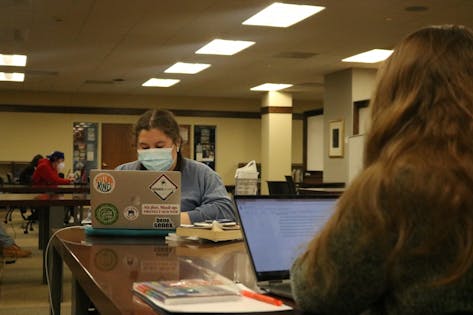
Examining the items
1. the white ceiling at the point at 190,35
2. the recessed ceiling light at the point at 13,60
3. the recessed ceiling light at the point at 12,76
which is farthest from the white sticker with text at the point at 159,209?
the recessed ceiling light at the point at 12,76

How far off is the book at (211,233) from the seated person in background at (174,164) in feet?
2.12

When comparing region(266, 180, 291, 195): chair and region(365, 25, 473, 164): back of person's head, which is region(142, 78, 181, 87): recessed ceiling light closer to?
region(266, 180, 291, 195): chair

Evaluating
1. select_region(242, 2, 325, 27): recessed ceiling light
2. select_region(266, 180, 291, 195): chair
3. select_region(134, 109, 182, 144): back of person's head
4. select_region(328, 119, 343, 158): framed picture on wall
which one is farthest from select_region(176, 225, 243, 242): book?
select_region(328, 119, 343, 158): framed picture on wall

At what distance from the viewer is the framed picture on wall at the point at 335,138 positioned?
37.9ft

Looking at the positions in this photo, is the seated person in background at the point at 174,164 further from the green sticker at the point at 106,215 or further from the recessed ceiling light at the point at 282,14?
the recessed ceiling light at the point at 282,14

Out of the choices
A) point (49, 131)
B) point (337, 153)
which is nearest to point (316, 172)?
point (337, 153)

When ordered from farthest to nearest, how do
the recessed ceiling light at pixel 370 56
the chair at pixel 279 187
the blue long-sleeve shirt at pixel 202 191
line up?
the recessed ceiling light at pixel 370 56, the chair at pixel 279 187, the blue long-sleeve shirt at pixel 202 191

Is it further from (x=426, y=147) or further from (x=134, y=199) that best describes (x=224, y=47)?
(x=426, y=147)

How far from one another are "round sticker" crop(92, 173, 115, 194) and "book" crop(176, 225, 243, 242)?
310 millimetres

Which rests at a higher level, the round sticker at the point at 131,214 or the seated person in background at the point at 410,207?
the seated person in background at the point at 410,207

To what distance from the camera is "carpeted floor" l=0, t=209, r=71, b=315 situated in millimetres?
4457

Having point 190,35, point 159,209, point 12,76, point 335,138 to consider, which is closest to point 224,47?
point 190,35

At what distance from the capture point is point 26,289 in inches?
202

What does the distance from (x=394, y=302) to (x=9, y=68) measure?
11.8 metres
